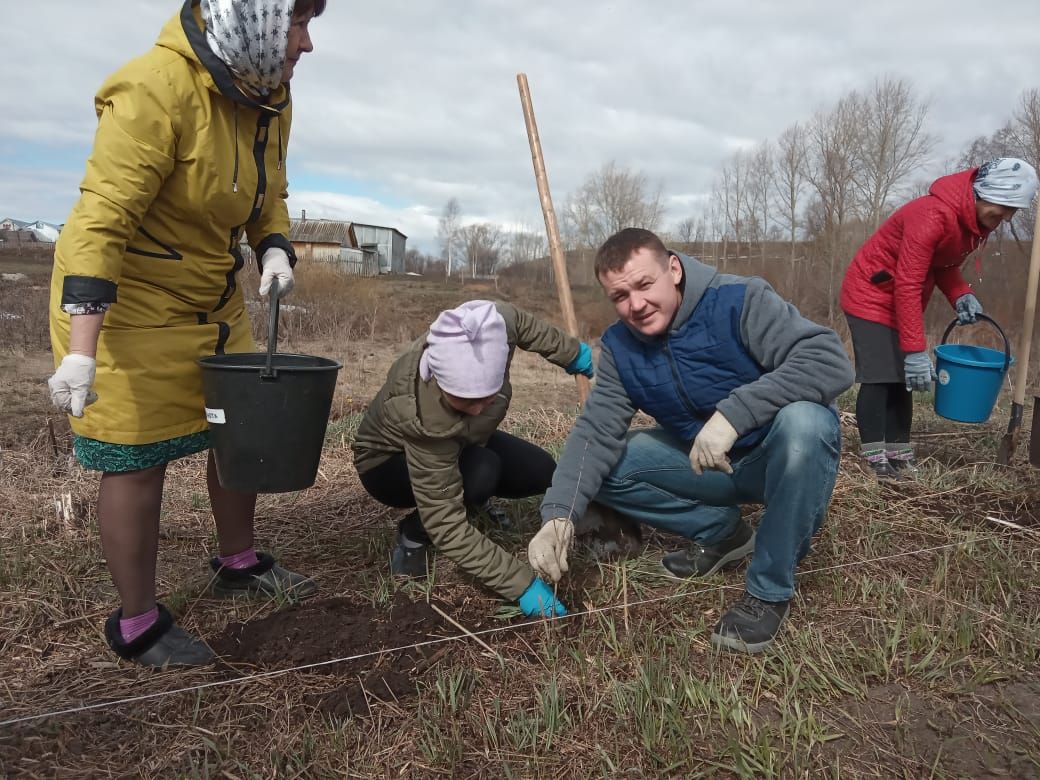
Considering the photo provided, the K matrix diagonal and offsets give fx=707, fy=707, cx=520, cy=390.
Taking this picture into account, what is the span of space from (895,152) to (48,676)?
77.7 feet

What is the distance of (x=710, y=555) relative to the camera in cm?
243

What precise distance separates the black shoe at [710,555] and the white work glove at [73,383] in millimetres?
1809

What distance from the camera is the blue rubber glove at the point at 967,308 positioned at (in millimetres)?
3674

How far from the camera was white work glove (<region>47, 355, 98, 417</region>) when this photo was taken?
5.24 feet

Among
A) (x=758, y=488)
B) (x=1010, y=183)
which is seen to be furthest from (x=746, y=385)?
(x=1010, y=183)

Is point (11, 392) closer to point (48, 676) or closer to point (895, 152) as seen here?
point (48, 676)

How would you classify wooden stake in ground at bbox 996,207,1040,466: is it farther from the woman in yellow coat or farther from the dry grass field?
the woman in yellow coat

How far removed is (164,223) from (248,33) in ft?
1.75

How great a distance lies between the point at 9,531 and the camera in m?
2.86

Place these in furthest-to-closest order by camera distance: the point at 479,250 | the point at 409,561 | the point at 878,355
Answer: the point at 479,250 < the point at 878,355 < the point at 409,561

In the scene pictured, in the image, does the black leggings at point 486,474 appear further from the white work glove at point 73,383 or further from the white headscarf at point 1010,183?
the white headscarf at point 1010,183

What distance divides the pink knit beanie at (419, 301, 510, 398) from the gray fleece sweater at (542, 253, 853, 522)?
42cm

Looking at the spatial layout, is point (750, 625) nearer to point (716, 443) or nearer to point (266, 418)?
point (716, 443)

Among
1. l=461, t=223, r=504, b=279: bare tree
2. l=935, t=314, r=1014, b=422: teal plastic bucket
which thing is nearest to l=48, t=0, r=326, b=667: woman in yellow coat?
l=935, t=314, r=1014, b=422: teal plastic bucket
